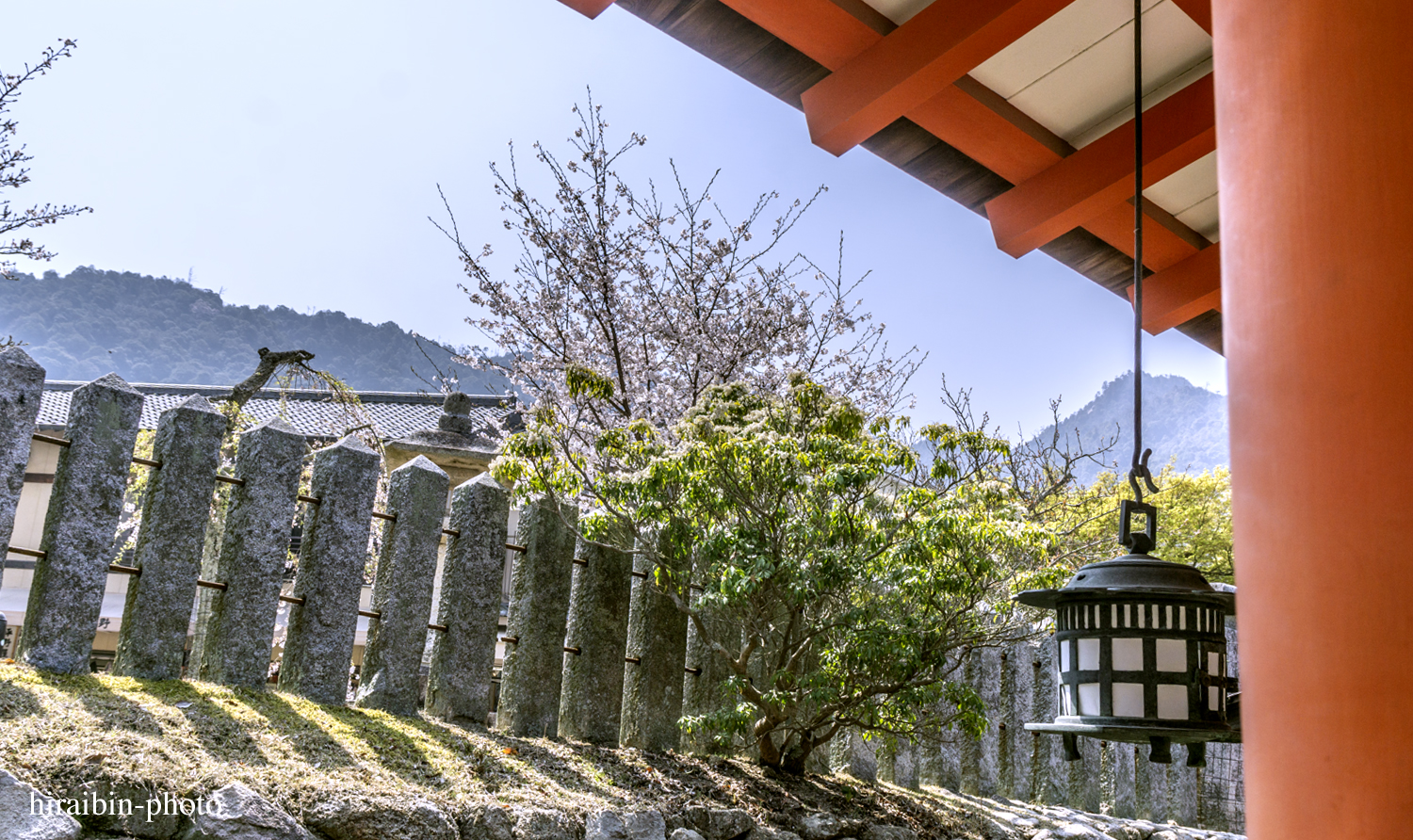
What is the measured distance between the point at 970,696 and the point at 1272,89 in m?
3.67

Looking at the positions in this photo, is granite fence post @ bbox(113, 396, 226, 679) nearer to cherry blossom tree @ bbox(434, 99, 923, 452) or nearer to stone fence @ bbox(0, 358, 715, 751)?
stone fence @ bbox(0, 358, 715, 751)

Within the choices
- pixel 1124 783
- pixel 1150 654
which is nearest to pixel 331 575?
pixel 1150 654

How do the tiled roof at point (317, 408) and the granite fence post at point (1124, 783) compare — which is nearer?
the granite fence post at point (1124, 783)

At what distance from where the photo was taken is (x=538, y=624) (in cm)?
442

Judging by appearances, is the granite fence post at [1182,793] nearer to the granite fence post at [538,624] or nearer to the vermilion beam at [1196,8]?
the granite fence post at [538,624]

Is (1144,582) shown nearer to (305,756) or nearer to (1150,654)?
(1150,654)

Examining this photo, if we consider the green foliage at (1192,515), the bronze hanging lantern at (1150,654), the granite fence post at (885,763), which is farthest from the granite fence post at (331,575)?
the green foliage at (1192,515)

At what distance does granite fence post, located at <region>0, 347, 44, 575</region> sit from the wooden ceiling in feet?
7.28

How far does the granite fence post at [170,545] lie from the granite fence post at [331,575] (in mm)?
401

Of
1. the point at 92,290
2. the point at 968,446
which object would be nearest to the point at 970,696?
the point at 968,446

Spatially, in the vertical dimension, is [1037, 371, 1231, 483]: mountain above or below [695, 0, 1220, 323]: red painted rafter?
above

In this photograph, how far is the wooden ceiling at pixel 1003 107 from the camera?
10.7 feet

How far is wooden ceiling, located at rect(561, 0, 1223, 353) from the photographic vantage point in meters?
3.27

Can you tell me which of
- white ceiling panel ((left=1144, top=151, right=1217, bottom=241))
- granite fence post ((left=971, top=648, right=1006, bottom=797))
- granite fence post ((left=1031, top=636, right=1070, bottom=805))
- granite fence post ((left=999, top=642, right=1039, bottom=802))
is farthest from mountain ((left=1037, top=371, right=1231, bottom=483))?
white ceiling panel ((left=1144, top=151, right=1217, bottom=241))
